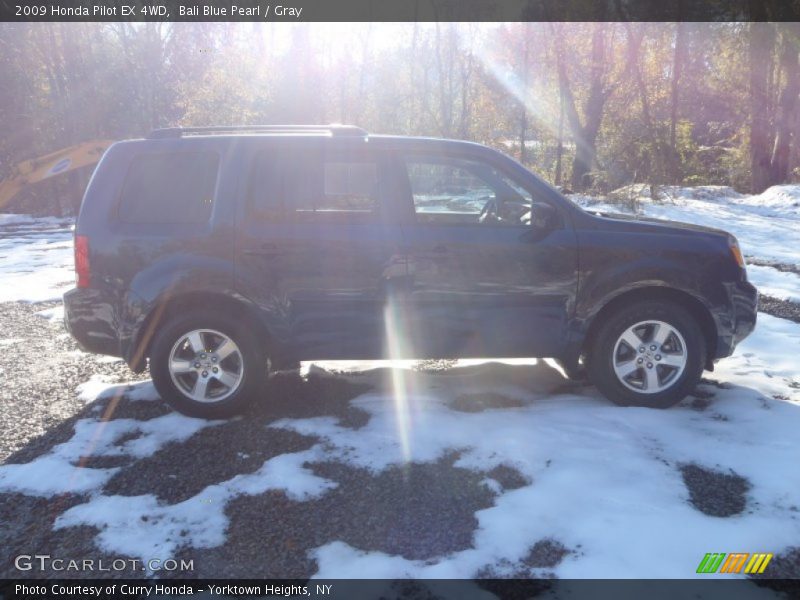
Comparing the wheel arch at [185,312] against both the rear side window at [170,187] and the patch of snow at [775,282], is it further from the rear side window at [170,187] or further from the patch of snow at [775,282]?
the patch of snow at [775,282]

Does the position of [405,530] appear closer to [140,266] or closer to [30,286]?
[140,266]

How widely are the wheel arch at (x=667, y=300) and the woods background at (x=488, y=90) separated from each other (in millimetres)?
14682

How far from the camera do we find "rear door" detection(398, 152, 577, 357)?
14.9 ft

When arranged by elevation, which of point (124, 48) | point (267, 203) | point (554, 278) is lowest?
point (554, 278)

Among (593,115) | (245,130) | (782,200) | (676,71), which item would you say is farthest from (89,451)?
(593,115)

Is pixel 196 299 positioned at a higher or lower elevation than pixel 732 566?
higher

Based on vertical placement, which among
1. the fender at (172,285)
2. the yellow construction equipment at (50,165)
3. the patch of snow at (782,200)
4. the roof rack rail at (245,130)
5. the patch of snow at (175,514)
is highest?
the yellow construction equipment at (50,165)

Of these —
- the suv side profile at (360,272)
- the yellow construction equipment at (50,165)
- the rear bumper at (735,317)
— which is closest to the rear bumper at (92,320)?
the suv side profile at (360,272)

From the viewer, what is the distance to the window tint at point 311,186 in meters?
4.59

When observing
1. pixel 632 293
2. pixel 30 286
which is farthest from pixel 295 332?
pixel 30 286

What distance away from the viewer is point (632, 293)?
466 centimetres

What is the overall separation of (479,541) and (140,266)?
300cm

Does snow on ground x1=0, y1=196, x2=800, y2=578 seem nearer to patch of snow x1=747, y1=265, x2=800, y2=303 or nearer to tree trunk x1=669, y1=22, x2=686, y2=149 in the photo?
patch of snow x1=747, y1=265, x2=800, y2=303

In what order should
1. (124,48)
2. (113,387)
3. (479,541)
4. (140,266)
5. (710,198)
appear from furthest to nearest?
(124,48)
(710,198)
(113,387)
(140,266)
(479,541)
